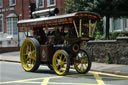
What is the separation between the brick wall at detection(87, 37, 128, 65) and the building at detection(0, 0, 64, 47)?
18.2 metres

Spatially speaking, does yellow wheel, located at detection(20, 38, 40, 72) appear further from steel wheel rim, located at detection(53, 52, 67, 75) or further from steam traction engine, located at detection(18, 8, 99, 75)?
steel wheel rim, located at detection(53, 52, 67, 75)

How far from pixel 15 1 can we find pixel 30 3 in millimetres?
3803

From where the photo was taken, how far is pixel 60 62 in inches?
482

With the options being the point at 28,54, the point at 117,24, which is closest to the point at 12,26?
the point at 117,24

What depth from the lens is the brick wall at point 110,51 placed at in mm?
16922

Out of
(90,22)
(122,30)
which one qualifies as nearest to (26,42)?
(90,22)

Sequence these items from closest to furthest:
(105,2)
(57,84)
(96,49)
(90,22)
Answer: (57,84)
(90,22)
(96,49)
(105,2)

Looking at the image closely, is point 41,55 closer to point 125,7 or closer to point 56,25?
point 56,25

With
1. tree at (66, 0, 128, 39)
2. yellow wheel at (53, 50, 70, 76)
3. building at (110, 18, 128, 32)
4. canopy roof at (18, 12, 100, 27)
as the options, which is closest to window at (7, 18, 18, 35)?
building at (110, 18, 128, 32)

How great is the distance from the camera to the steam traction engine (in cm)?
1205

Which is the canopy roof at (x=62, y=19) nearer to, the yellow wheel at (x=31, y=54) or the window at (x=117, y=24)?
the yellow wheel at (x=31, y=54)

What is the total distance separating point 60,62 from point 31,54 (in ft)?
7.04

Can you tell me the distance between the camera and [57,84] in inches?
397

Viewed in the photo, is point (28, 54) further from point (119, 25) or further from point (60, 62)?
point (119, 25)
